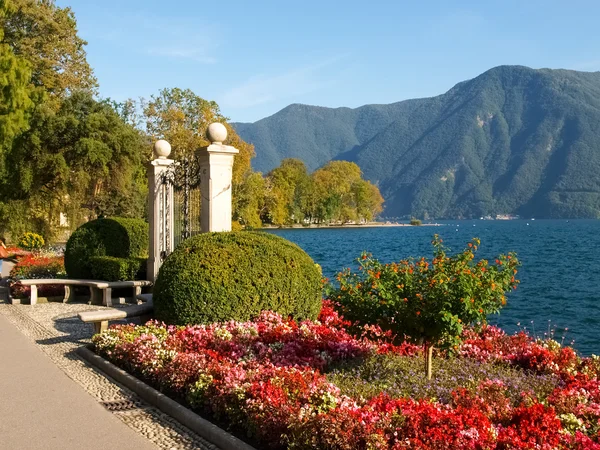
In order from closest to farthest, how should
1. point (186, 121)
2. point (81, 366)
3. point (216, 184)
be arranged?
1. point (81, 366)
2. point (216, 184)
3. point (186, 121)

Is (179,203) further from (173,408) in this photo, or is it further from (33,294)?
(173,408)

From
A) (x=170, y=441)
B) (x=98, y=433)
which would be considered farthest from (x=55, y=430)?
(x=170, y=441)

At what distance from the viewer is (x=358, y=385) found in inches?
258

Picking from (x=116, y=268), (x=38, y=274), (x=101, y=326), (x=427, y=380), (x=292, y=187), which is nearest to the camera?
(x=427, y=380)

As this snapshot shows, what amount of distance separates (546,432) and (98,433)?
3.81 metres

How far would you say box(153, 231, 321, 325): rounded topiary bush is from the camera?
9039 millimetres

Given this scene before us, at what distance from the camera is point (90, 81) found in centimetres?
3878

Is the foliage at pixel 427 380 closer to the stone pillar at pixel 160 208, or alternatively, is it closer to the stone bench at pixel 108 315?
the stone bench at pixel 108 315

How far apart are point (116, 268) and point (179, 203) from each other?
7.20 ft

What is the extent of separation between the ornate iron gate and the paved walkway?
6.10 meters

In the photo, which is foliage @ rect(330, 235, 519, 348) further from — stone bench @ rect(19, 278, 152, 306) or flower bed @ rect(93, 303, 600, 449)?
stone bench @ rect(19, 278, 152, 306)

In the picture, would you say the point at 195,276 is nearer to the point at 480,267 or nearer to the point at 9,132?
the point at 480,267

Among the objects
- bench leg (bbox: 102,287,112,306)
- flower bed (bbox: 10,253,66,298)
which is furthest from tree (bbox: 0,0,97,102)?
bench leg (bbox: 102,287,112,306)

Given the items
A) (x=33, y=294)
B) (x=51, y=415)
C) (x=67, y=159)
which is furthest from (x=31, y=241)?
(x=51, y=415)
